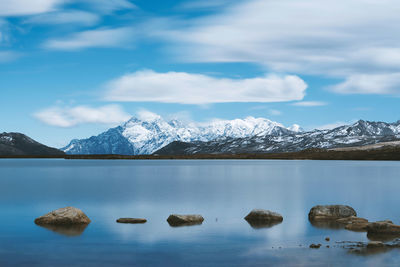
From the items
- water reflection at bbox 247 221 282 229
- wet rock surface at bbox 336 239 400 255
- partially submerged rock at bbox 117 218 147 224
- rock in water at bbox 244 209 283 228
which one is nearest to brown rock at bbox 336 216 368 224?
rock in water at bbox 244 209 283 228

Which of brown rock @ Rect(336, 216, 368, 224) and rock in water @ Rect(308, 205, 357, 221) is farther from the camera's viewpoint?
rock in water @ Rect(308, 205, 357, 221)

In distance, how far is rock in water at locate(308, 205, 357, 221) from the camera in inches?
1558

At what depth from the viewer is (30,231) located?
110 ft

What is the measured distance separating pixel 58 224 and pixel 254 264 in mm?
18580

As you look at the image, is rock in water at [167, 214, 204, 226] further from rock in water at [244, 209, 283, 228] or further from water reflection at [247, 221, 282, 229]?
rock in water at [244, 209, 283, 228]

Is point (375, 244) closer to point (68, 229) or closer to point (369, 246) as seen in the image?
point (369, 246)

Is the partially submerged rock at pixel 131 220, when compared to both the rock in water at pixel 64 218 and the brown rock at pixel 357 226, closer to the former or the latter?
the rock in water at pixel 64 218

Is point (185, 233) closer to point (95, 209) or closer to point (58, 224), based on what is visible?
point (58, 224)

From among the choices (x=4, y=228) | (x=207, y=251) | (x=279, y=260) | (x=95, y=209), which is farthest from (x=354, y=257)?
(x=95, y=209)

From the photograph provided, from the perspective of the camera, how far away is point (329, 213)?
40031 mm

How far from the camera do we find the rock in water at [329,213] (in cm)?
3956

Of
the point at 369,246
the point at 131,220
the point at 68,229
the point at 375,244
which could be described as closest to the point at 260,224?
the point at 131,220

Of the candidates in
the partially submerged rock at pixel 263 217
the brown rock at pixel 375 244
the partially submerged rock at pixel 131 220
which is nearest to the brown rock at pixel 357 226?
the brown rock at pixel 375 244

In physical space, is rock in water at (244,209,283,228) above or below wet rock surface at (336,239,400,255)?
above
